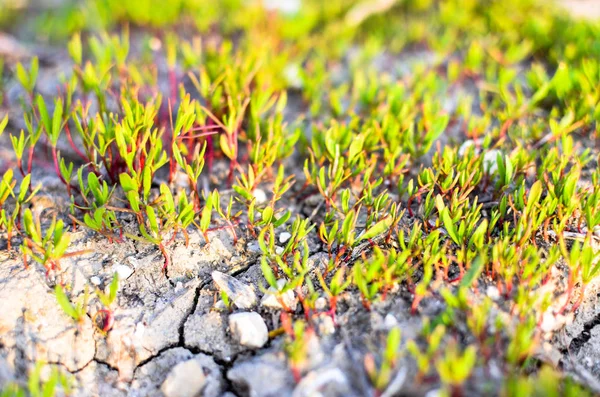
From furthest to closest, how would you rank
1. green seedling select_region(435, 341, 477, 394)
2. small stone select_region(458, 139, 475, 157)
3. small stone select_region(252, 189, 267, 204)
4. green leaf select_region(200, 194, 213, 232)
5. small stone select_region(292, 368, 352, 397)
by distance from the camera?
small stone select_region(458, 139, 475, 157)
small stone select_region(252, 189, 267, 204)
green leaf select_region(200, 194, 213, 232)
small stone select_region(292, 368, 352, 397)
green seedling select_region(435, 341, 477, 394)

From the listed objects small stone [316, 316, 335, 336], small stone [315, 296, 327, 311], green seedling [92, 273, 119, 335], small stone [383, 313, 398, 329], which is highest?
small stone [383, 313, 398, 329]

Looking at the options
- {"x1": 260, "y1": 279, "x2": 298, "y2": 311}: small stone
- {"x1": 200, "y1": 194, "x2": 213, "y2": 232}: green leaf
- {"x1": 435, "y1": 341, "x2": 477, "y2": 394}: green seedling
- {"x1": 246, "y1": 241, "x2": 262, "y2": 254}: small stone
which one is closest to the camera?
{"x1": 435, "y1": 341, "x2": 477, "y2": 394}: green seedling

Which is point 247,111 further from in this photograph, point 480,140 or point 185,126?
point 480,140

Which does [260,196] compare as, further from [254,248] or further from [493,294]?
Result: [493,294]

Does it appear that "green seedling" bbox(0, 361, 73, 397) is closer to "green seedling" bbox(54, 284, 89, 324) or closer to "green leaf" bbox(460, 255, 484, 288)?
"green seedling" bbox(54, 284, 89, 324)

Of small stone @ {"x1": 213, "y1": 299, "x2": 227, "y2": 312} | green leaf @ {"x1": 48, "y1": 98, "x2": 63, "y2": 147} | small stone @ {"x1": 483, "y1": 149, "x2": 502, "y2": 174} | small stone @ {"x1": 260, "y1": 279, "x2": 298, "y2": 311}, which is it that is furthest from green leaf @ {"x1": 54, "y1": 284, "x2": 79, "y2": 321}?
small stone @ {"x1": 483, "y1": 149, "x2": 502, "y2": 174}

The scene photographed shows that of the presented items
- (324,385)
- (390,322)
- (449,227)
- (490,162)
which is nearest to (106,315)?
(324,385)
